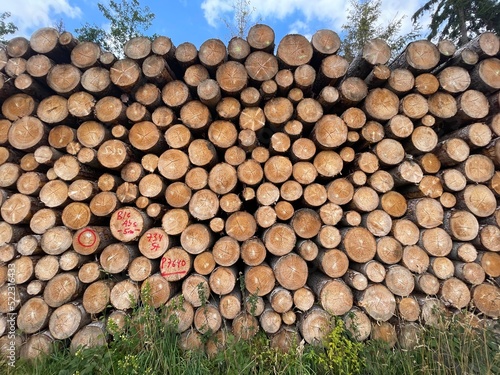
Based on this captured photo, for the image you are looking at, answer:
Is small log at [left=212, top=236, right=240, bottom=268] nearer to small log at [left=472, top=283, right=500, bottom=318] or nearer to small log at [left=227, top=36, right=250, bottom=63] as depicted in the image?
small log at [left=227, top=36, right=250, bottom=63]

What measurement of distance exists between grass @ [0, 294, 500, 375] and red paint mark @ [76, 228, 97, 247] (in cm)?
79

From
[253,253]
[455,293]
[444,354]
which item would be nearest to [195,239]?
[253,253]

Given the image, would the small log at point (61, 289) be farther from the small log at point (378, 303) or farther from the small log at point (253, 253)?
the small log at point (378, 303)

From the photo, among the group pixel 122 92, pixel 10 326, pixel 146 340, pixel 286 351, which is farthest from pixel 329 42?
pixel 10 326

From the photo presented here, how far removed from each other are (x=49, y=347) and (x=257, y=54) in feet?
10.8

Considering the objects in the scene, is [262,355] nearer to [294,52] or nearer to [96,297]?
[96,297]

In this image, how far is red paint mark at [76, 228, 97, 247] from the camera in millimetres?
2492

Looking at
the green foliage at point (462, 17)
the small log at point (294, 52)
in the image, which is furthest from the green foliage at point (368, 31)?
the small log at point (294, 52)

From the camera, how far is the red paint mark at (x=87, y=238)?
249 centimetres

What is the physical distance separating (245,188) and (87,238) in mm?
1540

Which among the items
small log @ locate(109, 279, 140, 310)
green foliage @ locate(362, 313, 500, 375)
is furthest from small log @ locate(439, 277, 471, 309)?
small log @ locate(109, 279, 140, 310)

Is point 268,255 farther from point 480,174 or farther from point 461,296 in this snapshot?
point 480,174

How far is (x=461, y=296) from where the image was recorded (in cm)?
245

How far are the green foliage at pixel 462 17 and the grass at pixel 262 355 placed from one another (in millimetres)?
12467
